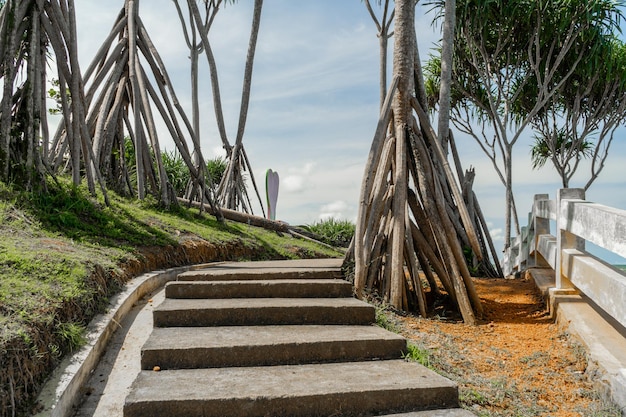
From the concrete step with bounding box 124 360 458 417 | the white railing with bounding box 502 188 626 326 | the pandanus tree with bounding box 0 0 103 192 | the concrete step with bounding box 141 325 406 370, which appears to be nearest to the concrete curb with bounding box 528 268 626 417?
the white railing with bounding box 502 188 626 326

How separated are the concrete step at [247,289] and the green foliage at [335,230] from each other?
6639 mm

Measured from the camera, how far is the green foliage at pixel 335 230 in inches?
444

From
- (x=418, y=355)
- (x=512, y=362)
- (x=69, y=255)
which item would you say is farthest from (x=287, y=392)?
(x=69, y=255)

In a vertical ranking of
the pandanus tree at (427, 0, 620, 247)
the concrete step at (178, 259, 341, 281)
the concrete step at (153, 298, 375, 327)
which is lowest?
the concrete step at (153, 298, 375, 327)

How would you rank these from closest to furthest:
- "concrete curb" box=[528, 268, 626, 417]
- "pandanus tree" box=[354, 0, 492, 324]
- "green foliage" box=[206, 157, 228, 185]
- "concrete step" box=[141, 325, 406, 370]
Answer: "concrete curb" box=[528, 268, 626, 417] → "concrete step" box=[141, 325, 406, 370] → "pandanus tree" box=[354, 0, 492, 324] → "green foliage" box=[206, 157, 228, 185]

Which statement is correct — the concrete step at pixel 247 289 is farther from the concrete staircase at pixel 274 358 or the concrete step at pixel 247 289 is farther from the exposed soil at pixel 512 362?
the exposed soil at pixel 512 362

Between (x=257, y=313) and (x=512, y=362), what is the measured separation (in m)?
1.86

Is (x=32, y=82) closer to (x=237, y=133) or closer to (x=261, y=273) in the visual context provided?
(x=261, y=273)

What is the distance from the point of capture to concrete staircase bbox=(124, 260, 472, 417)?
2770 millimetres

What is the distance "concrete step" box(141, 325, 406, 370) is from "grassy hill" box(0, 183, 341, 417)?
1.75 feet

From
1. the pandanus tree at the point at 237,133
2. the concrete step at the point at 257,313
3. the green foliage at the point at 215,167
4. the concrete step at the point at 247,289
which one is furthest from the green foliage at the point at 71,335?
the green foliage at the point at 215,167

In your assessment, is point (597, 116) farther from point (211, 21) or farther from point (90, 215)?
point (90, 215)

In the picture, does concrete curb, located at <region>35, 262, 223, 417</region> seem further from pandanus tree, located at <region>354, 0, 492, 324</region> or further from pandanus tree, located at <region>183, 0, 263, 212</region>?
pandanus tree, located at <region>183, 0, 263, 212</region>

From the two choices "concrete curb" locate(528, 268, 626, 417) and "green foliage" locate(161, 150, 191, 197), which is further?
"green foliage" locate(161, 150, 191, 197)
